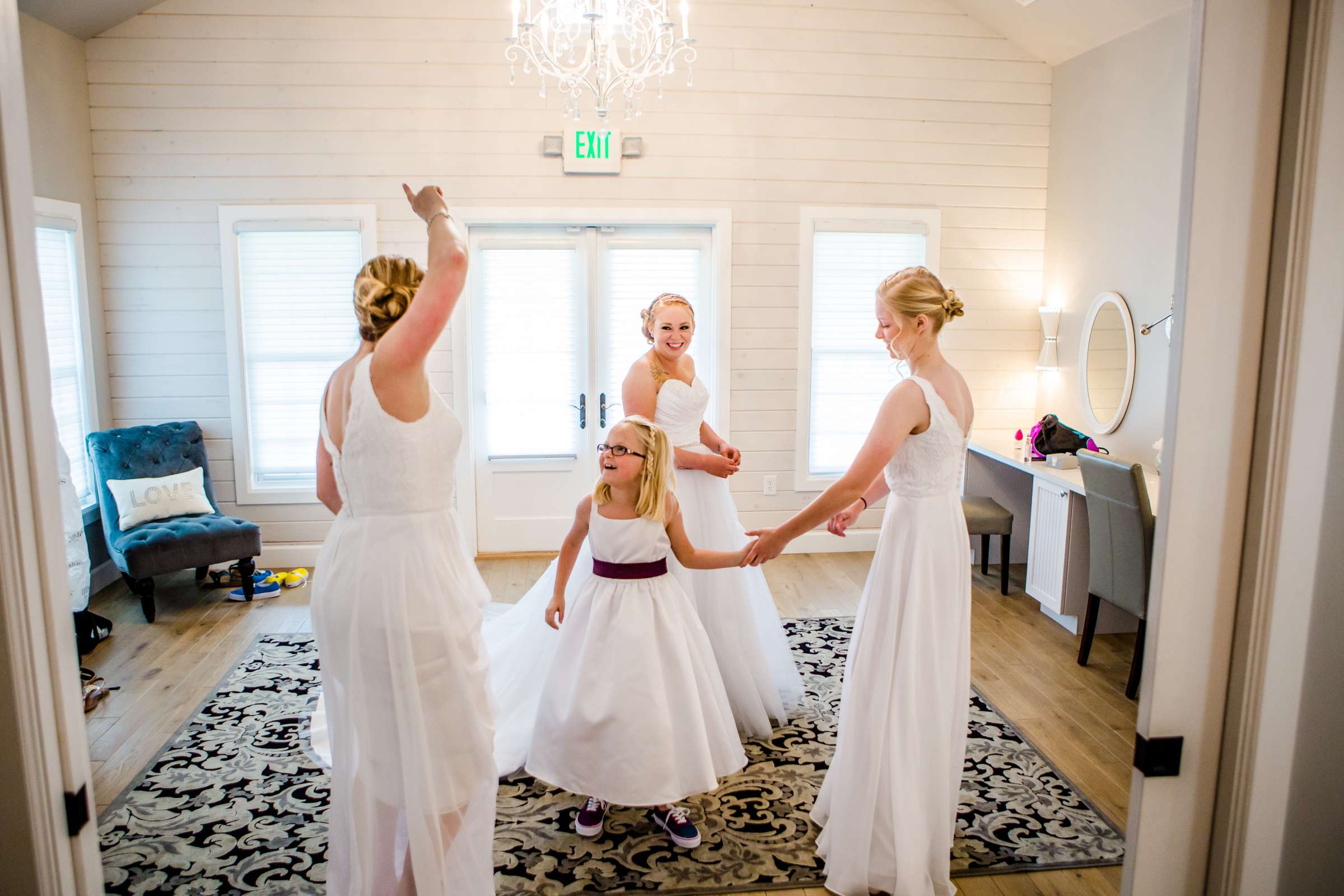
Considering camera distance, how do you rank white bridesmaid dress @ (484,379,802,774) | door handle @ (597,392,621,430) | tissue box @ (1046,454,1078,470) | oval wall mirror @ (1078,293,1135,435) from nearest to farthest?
white bridesmaid dress @ (484,379,802,774), tissue box @ (1046,454,1078,470), oval wall mirror @ (1078,293,1135,435), door handle @ (597,392,621,430)

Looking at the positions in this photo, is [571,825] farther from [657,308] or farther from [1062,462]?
[1062,462]

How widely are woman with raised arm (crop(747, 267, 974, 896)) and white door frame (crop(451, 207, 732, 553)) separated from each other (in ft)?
10.3

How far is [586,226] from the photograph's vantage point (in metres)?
5.44

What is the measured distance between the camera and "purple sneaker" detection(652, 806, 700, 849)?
262cm

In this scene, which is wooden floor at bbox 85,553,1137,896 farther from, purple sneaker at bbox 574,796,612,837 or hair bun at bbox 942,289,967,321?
hair bun at bbox 942,289,967,321

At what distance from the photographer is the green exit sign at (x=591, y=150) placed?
5230mm

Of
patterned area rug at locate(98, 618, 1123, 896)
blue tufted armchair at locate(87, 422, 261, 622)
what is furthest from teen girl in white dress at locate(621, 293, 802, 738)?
blue tufted armchair at locate(87, 422, 261, 622)

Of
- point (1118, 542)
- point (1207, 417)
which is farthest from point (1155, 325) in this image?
point (1207, 417)

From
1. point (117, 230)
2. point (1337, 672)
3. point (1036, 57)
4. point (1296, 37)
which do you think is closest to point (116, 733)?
point (117, 230)

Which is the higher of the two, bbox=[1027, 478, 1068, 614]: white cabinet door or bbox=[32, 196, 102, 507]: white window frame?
bbox=[32, 196, 102, 507]: white window frame

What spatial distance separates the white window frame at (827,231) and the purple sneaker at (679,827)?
328 centimetres

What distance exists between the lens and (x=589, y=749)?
2.46m

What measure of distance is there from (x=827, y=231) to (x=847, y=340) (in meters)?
0.69

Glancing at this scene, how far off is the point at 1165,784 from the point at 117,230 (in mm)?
5709
